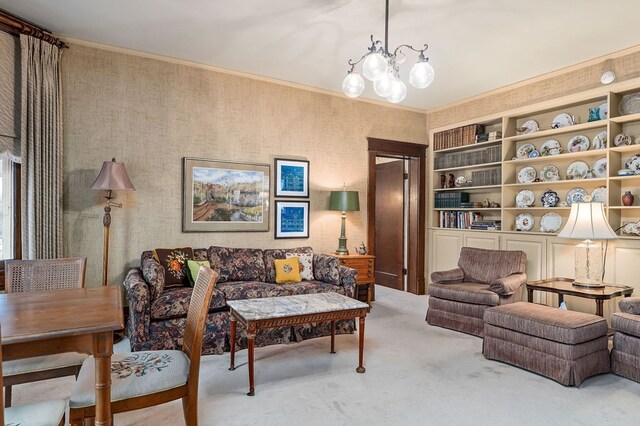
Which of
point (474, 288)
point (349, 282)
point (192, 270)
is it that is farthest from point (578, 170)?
point (192, 270)

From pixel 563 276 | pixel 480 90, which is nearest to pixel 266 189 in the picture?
pixel 480 90

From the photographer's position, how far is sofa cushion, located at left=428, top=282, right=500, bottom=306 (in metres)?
3.87

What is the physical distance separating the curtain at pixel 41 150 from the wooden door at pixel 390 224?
4.68 metres

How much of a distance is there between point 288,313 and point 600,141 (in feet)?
12.5

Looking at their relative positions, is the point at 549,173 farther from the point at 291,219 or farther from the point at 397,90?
the point at 291,219

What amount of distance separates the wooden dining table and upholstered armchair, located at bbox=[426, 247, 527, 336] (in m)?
3.35

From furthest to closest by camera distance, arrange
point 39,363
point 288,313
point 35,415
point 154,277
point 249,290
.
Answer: point 249,290
point 154,277
point 288,313
point 39,363
point 35,415

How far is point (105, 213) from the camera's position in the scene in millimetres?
3666

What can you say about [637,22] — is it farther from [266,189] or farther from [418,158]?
[266,189]

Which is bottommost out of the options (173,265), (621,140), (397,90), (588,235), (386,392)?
(386,392)

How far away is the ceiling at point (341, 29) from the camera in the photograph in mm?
3072

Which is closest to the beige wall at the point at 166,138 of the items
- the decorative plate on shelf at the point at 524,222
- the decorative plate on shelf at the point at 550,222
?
the decorative plate on shelf at the point at 524,222

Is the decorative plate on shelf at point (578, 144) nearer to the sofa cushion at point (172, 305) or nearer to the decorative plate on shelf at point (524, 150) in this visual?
the decorative plate on shelf at point (524, 150)

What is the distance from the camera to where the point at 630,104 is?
3.90 m
